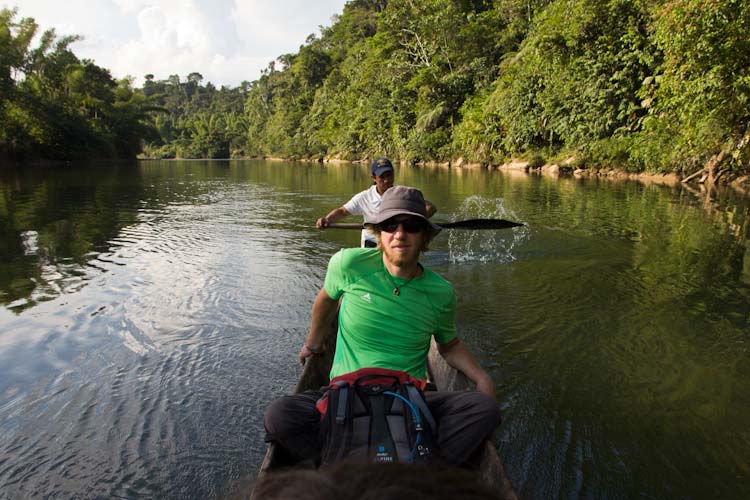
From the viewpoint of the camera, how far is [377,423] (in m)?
1.83

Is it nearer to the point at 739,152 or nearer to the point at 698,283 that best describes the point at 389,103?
the point at 739,152

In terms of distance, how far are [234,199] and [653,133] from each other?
41.6 feet

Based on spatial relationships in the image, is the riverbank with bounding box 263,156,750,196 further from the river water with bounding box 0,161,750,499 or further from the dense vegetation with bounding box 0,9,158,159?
the dense vegetation with bounding box 0,9,158,159

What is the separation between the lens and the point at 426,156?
34.2m

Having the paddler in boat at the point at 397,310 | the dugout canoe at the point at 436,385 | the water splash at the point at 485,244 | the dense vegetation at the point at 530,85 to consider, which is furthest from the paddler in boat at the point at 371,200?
the dense vegetation at the point at 530,85

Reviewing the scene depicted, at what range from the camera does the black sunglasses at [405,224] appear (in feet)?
6.95

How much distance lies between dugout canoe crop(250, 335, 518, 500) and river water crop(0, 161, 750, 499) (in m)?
0.33

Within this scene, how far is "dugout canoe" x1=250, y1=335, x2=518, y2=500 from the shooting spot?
5.79 feet

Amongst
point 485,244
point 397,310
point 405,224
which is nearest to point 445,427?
point 397,310

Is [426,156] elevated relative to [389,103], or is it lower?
lower

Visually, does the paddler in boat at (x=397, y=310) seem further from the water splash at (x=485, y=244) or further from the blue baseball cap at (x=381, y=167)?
the water splash at (x=485, y=244)

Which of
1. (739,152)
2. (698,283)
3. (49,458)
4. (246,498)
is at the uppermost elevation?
(739,152)

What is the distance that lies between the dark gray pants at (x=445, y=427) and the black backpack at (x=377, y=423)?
87mm

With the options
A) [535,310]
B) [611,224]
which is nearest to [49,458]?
[535,310]
